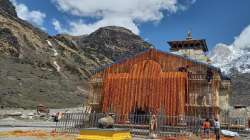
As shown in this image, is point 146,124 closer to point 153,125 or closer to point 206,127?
point 153,125

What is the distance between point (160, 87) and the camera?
3197 centimetres

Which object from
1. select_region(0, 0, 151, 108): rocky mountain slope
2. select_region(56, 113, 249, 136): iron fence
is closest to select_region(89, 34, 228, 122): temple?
select_region(56, 113, 249, 136): iron fence

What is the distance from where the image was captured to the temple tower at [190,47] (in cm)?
4503

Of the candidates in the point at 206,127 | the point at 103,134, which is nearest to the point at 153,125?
the point at 206,127

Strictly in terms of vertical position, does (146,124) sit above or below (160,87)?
below

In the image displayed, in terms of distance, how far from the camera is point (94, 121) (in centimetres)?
2903

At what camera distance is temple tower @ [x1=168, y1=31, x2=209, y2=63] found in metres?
45.0

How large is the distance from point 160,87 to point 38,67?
75392mm

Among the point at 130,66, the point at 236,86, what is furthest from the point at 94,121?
the point at 236,86

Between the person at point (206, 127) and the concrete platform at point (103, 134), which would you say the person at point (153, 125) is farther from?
the concrete platform at point (103, 134)

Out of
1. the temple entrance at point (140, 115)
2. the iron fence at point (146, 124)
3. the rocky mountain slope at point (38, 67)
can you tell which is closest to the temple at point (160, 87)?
the temple entrance at point (140, 115)

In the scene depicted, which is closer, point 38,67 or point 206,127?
point 206,127

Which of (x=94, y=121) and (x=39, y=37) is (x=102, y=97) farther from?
(x=39, y=37)

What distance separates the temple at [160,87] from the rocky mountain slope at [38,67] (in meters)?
21.0
